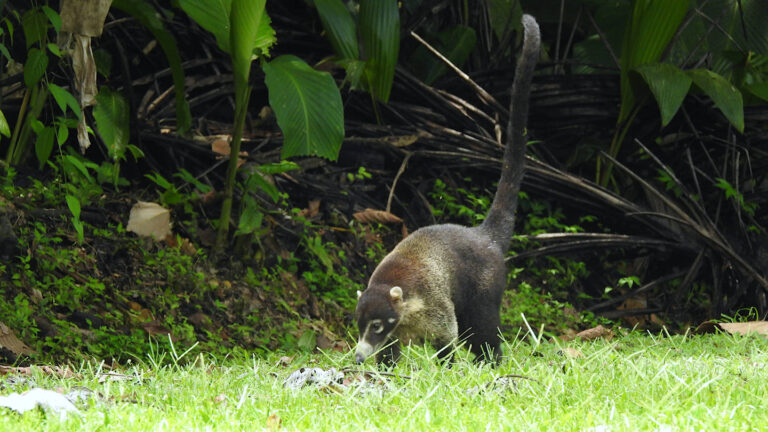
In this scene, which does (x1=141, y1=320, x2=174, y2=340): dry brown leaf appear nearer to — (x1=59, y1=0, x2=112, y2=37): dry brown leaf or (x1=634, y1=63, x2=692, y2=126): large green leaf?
(x1=59, y1=0, x2=112, y2=37): dry brown leaf

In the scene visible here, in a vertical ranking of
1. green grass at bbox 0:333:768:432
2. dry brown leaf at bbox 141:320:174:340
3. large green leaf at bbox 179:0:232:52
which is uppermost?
large green leaf at bbox 179:0:232:52

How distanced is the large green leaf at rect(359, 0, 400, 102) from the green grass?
3.48 metres

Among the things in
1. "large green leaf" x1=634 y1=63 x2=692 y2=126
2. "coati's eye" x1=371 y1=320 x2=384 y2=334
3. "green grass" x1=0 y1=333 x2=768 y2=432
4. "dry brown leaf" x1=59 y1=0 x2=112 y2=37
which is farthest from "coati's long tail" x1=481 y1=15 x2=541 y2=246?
"dry brown leaf" x1=59 y1=0 x2=112 y2=37

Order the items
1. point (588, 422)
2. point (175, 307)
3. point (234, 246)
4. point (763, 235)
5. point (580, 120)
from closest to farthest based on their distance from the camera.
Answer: point (588, 422) → point (175, 307) → point (234, 246) → point (763, 235) → point (580, 120)

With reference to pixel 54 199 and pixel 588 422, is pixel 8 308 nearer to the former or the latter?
pixel 54 199

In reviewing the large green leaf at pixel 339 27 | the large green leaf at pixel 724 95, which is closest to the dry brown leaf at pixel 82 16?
the large green leaf at pixel 339 27

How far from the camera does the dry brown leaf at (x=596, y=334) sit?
5.63 meters

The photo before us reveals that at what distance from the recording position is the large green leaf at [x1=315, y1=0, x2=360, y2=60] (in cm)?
649

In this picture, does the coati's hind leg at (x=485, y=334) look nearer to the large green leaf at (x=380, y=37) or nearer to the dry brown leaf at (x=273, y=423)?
the dry brown leaf at (x=273, y=423)

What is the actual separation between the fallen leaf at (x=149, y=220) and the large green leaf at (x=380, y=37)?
194 centimetres

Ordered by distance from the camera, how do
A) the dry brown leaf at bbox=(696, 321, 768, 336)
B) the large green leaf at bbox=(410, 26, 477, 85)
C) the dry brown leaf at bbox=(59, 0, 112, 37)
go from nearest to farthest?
the dry brown leaf at bbox=(59, 0, 112, 37) → the dry brown leaf at bbox=(696, 321, 768, 336) → the large green leaf at bbox=(410, 26, 477, 85)

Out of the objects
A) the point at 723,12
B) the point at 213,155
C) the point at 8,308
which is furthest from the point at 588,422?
the point at 723,12

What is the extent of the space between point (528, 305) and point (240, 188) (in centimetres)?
214

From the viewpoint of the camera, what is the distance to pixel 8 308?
4.41 meters
